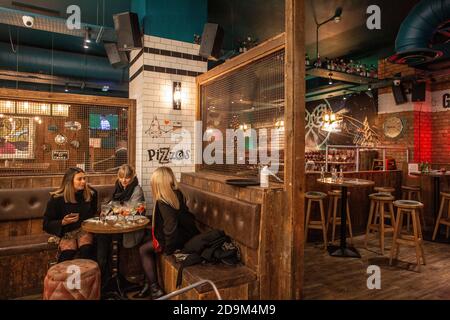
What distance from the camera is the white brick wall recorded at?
4.61m

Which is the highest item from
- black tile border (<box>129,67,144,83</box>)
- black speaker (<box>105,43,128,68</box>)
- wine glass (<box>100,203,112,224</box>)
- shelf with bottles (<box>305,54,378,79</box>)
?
shelf with bottles (<box>305,54,378,79</box>)

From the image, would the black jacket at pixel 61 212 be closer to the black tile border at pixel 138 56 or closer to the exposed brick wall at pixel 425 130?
the black tile border at pixel 138 56

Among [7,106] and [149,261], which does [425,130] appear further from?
[7,106]

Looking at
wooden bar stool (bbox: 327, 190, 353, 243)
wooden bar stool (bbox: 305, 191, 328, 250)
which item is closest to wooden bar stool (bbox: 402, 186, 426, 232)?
wooden bar stool (bbox: 327, 190, 353, 243)

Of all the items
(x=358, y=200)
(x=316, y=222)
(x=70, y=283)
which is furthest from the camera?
(x=358, y=200)

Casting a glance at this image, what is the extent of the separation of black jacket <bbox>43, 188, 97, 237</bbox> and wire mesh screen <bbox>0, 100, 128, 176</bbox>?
131cm

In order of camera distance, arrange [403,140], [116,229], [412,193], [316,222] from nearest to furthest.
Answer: [116,229] → [316,222] → [412,193] → [403,140]

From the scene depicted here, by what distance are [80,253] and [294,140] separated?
244 cm

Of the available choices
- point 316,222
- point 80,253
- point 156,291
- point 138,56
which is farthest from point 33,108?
point 316,222

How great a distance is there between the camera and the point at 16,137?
4223 millimetres

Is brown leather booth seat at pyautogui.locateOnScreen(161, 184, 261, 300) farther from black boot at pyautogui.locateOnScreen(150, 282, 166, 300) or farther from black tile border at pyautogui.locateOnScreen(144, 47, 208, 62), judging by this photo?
black tile border at pyautogui.locateOnScreen(144, 47, 208, 62)

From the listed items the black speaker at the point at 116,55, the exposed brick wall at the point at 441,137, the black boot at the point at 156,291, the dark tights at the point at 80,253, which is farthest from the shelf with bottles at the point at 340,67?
the dark tights at the point at 80,253
